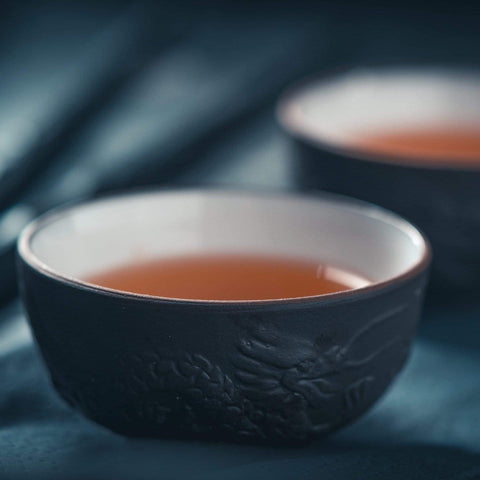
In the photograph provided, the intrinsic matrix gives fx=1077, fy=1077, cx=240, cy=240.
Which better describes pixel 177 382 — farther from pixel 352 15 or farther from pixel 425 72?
pixel 352 15

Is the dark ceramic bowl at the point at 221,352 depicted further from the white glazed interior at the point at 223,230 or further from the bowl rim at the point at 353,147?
the bowl rim at the point at 353,147

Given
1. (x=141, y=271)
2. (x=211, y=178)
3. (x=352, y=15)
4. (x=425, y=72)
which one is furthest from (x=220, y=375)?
(x=352, y=15)

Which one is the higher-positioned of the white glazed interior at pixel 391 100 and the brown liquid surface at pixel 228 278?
the brown liquid surface at pixel 228 278

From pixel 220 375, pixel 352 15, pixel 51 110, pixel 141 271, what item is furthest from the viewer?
pixel 352 15

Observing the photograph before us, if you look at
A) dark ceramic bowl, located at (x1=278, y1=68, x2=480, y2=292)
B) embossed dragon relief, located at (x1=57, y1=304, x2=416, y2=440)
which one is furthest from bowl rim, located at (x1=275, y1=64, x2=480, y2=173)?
embossed dragon relief, located at (x1=57, y1=304, x2=416, y2=440)

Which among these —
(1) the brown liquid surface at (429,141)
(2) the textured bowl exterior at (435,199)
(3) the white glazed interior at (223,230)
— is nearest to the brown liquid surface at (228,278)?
(3) the white glazed interior at (223,230)

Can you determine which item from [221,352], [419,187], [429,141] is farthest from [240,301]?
→ [429,141]
